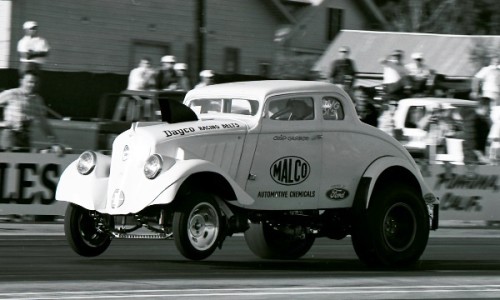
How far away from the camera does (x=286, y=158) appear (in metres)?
12.1

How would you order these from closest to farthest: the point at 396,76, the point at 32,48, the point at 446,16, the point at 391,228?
the point at 391,228, the point at 32,48, the point at 396,76, the point at 446,16

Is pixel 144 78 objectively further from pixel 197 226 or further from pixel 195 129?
pixel 197 226

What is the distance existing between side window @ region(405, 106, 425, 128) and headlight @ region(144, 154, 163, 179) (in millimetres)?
11449

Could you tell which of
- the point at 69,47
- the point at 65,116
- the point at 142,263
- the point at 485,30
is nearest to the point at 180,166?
the point at 142,263

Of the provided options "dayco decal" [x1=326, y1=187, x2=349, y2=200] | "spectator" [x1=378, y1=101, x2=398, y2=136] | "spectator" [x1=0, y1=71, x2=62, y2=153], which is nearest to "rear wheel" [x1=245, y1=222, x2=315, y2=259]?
"dayco decal" [x1=326, y1=187, x2=349, y2=200]

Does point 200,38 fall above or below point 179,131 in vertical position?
above

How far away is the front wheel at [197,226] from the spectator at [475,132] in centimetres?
1047

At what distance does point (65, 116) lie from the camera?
2566 centimetres

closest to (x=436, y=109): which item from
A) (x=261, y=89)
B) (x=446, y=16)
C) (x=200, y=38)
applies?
(x=200, y=38)

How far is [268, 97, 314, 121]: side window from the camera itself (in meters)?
12.4

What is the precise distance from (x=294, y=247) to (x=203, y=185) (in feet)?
7.32

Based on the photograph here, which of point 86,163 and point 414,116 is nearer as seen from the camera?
point 86,163

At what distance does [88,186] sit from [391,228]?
119 inches

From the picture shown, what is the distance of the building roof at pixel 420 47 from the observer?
136 ft
